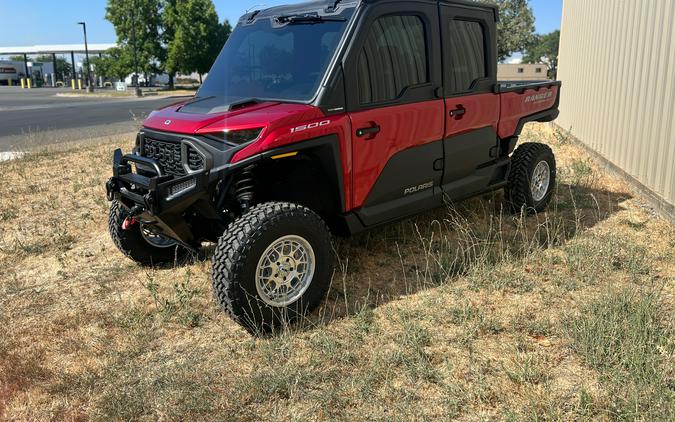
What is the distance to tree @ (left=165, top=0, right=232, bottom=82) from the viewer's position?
5069cm

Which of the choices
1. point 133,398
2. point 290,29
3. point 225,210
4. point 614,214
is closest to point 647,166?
point 614,214

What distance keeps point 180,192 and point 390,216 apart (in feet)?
5.65

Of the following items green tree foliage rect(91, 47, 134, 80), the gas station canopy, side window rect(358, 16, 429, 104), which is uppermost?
the gas station canopy

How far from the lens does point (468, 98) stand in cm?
501

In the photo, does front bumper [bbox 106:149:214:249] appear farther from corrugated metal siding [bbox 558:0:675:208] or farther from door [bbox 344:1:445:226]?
corrugated metal siding [bbox 558:0:675:208]

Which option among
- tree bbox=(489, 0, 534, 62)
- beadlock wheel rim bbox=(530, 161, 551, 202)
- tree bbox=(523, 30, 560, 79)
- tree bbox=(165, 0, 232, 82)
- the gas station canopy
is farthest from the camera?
tree bbox=(523, 30, 560, 79)

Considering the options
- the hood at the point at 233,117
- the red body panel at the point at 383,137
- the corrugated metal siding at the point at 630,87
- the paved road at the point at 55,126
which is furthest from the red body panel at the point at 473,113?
the paved road at the point at 55,126

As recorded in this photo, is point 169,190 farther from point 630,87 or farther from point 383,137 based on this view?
point 630,87

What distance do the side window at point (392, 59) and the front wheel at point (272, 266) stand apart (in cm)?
112

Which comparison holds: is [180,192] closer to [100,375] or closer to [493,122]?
[100,375]


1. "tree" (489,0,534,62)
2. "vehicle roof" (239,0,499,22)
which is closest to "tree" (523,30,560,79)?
"tree" (489,0,534,62)

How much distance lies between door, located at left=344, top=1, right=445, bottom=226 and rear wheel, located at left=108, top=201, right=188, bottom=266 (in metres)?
1.89

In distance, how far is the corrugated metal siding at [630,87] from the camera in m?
6.12

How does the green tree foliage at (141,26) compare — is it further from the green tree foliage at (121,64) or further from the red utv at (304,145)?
the red utv at (304,145)
